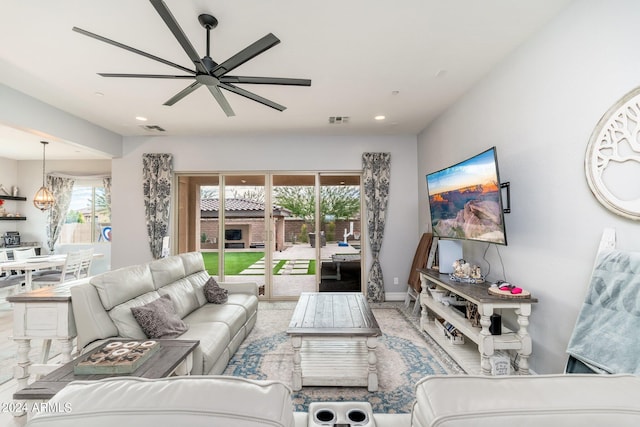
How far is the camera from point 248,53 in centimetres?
190

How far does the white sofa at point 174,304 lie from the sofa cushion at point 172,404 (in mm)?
1580

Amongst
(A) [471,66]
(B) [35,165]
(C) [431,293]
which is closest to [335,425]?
(C) [431,293]

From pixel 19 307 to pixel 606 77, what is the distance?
4.29 m

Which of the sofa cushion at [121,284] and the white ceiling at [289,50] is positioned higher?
the white ceiling at [289,50]

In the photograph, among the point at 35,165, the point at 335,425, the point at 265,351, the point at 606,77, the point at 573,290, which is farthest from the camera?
the point at 35,165

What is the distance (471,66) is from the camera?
110 inches

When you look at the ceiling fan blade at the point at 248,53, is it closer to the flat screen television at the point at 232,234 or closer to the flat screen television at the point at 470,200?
the flat screen television at the point at 470,200

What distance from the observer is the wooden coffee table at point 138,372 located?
4.16 ft

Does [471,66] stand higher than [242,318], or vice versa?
[471,66]

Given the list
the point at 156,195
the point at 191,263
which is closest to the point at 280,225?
the point at 191,263

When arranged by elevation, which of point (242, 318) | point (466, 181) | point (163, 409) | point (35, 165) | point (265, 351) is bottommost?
point (265, 351)

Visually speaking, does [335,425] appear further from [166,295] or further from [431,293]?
[431,293]

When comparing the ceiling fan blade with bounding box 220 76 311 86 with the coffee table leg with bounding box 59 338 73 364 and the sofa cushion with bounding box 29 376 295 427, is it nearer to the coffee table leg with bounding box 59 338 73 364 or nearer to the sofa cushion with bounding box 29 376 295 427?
the sofa cushion with bounding box 29 376 295 427

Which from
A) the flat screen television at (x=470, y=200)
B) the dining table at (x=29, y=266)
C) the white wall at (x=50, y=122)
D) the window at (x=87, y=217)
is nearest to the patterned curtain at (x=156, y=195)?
the white wall at (x=50, y=122)
